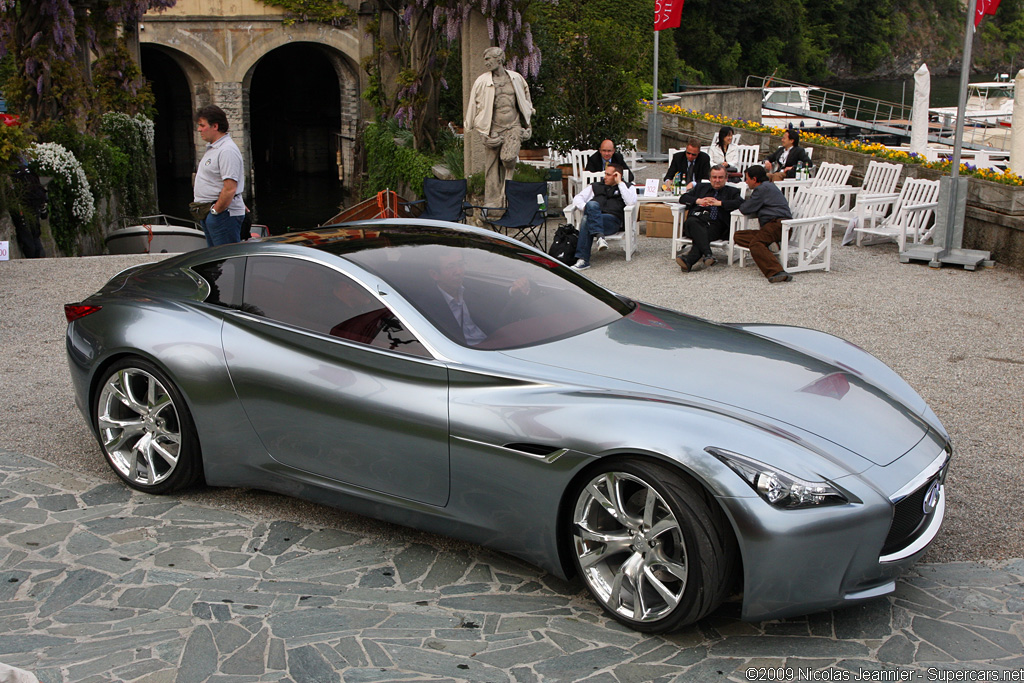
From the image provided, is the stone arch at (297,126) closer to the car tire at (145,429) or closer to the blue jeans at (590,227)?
the blue jeans at (590,227)

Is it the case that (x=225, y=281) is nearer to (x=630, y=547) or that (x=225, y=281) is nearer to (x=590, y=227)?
(x=630, y=547)

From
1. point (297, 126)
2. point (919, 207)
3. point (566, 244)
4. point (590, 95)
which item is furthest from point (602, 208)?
point (297, 126)

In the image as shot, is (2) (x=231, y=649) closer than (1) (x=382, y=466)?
Yes

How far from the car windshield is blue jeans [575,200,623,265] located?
7315 mm

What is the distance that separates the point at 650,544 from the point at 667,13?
82.0 ft

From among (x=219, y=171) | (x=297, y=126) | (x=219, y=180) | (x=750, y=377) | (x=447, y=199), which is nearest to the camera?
(x=750, y=377)

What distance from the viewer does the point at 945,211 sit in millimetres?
11828

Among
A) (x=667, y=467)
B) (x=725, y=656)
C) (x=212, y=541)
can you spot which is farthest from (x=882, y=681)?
(x=212, y=541)

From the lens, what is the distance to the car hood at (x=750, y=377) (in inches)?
161

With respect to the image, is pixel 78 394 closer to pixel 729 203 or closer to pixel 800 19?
pixel 729 203

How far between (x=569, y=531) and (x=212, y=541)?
6.09 feet

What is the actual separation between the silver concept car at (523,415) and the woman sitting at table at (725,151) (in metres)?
12.2

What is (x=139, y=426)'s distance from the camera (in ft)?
17.6

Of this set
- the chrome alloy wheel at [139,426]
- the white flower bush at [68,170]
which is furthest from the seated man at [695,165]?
the chrome alloy wheel at [139,426]
